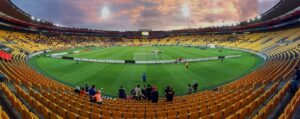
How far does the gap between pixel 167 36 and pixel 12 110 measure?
390 ft

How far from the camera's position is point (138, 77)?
3019cm

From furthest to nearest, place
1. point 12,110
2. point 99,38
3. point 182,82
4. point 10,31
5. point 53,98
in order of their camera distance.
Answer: point 99,38 < point 10,31 < point 182,82 < point 53,98 < point 12,110

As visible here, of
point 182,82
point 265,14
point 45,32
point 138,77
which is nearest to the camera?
point 182,82

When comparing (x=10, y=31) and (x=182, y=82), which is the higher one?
(x=10, y=31)

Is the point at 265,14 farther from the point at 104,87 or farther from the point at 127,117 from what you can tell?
the point at 127,117

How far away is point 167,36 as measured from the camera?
128 meters

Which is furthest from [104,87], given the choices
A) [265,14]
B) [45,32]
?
[45,32]

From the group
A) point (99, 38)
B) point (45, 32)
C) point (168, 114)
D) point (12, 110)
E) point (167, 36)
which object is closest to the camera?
point (12, 110)

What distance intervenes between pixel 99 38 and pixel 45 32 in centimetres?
2730

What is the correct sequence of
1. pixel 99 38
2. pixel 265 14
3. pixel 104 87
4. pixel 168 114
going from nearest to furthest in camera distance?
pixel 168 114
pixel 104 87
pixel 265 14
pixel 99 38

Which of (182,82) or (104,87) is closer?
(104,87)

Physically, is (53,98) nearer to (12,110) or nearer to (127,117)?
(12,110)

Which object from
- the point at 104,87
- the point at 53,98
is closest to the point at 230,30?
the point at 104,87

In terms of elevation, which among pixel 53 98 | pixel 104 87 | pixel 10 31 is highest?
pixel 10 31
